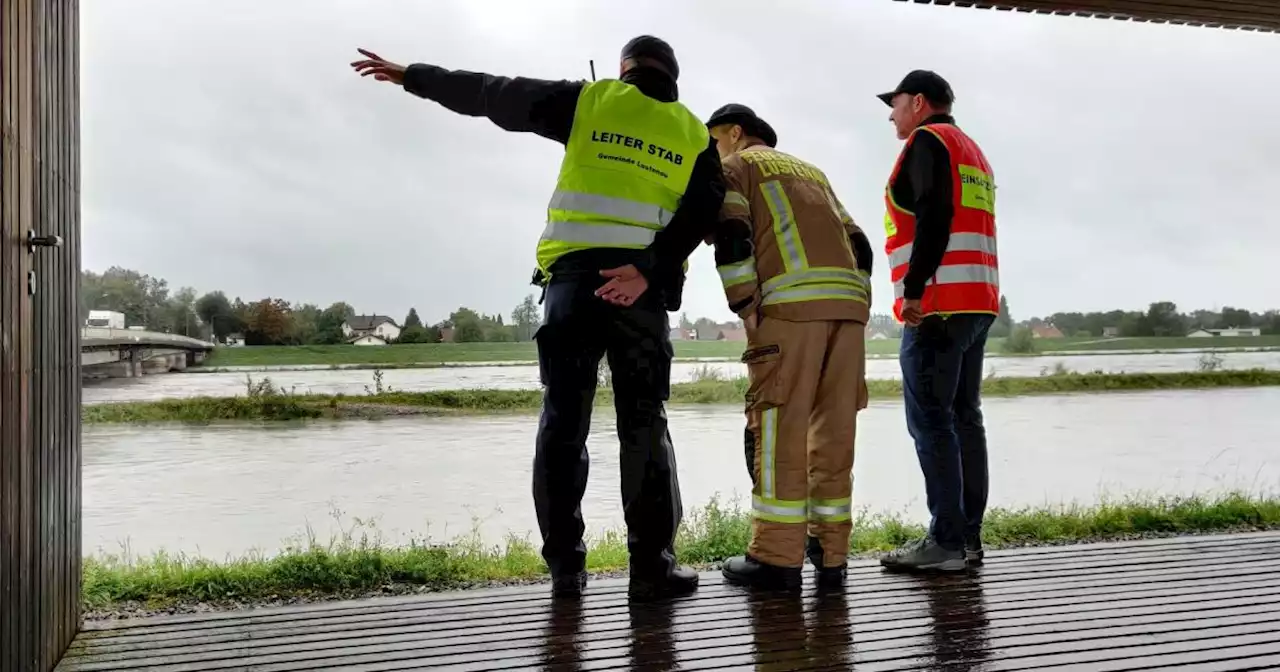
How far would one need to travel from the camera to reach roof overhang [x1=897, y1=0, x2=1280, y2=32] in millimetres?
3189

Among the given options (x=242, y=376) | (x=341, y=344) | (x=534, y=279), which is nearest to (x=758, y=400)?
(x=534, y=279)

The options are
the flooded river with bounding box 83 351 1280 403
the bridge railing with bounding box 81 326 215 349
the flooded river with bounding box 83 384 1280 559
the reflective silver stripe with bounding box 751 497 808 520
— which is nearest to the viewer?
the reflective silver stripe with bounding box 751 497 808 520

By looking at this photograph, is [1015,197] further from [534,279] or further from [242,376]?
[242,376]

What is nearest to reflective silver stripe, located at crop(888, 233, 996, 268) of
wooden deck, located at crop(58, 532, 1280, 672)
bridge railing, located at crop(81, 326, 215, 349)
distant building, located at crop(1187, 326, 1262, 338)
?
wooden deck, located at crop(58, 532, 1280, 672)

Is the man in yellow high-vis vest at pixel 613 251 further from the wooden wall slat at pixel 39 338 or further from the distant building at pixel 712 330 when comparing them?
the distant building at pixel 712 330

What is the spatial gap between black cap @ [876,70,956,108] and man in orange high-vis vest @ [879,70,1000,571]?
11cm

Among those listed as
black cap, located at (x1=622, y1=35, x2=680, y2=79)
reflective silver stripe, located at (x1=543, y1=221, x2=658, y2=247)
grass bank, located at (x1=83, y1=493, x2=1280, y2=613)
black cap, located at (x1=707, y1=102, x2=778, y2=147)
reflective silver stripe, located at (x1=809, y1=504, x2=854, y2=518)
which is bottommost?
grass bank, located at (x1=83, y1=493, x2=1280, y2=613)

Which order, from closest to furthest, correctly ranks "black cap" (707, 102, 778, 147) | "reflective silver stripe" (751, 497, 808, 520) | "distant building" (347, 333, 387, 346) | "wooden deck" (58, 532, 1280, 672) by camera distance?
"wooden deck" (58, 532, 1280, 672) < "reflective silver stripe" (751, 497, 808, 520) < "black cap" (707, 102, 778, 147) < "distant building" (347, 333, 387, 346)

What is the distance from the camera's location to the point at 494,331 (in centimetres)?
465

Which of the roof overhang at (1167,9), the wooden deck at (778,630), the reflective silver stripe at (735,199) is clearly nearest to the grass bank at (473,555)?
the wooden deck at (778,630)

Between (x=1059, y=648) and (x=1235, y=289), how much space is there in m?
5.35

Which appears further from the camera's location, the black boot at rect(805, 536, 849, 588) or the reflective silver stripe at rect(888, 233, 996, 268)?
the reflective silver stripe at rect(888, 233, 996, 268)

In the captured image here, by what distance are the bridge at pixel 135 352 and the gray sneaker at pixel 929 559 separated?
3259 millimetres

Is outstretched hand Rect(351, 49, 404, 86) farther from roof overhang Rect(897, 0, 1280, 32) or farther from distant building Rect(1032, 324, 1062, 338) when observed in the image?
distant building Rect(1032, 324, 1062, 338)
